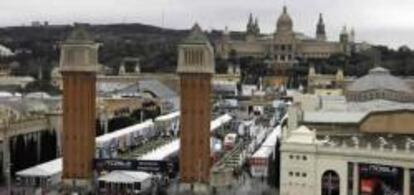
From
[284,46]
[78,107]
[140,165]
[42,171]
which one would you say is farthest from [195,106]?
[284,46]

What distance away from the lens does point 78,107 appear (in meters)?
52.1

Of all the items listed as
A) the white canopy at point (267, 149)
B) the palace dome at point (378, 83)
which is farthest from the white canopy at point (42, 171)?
the palace dome at point (378, 83)

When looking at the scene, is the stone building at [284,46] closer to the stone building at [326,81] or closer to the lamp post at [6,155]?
the stone building at [326,81]

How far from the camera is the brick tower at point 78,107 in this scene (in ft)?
168

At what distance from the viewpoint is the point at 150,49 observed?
181 metres

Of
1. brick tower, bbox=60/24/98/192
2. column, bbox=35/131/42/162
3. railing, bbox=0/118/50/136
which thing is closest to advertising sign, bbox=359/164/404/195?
brick tower, bbox=60/24/98/192

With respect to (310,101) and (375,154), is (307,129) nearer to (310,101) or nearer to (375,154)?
(375,154)

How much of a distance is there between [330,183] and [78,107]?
51.9 feet

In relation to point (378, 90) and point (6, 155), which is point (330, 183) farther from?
point (378, 90)

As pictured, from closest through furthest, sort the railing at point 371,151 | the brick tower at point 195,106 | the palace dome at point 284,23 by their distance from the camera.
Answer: the railing at point 371,151, the brick tower at point 195,106, the palace dome at point 284,23

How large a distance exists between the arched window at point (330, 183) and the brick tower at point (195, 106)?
6827 millimetres

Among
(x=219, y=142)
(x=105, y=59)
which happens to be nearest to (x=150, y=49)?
(x=105, y=59)

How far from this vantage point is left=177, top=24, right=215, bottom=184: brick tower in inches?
1959

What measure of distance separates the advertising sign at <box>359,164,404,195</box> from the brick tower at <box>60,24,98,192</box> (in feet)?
52.9
